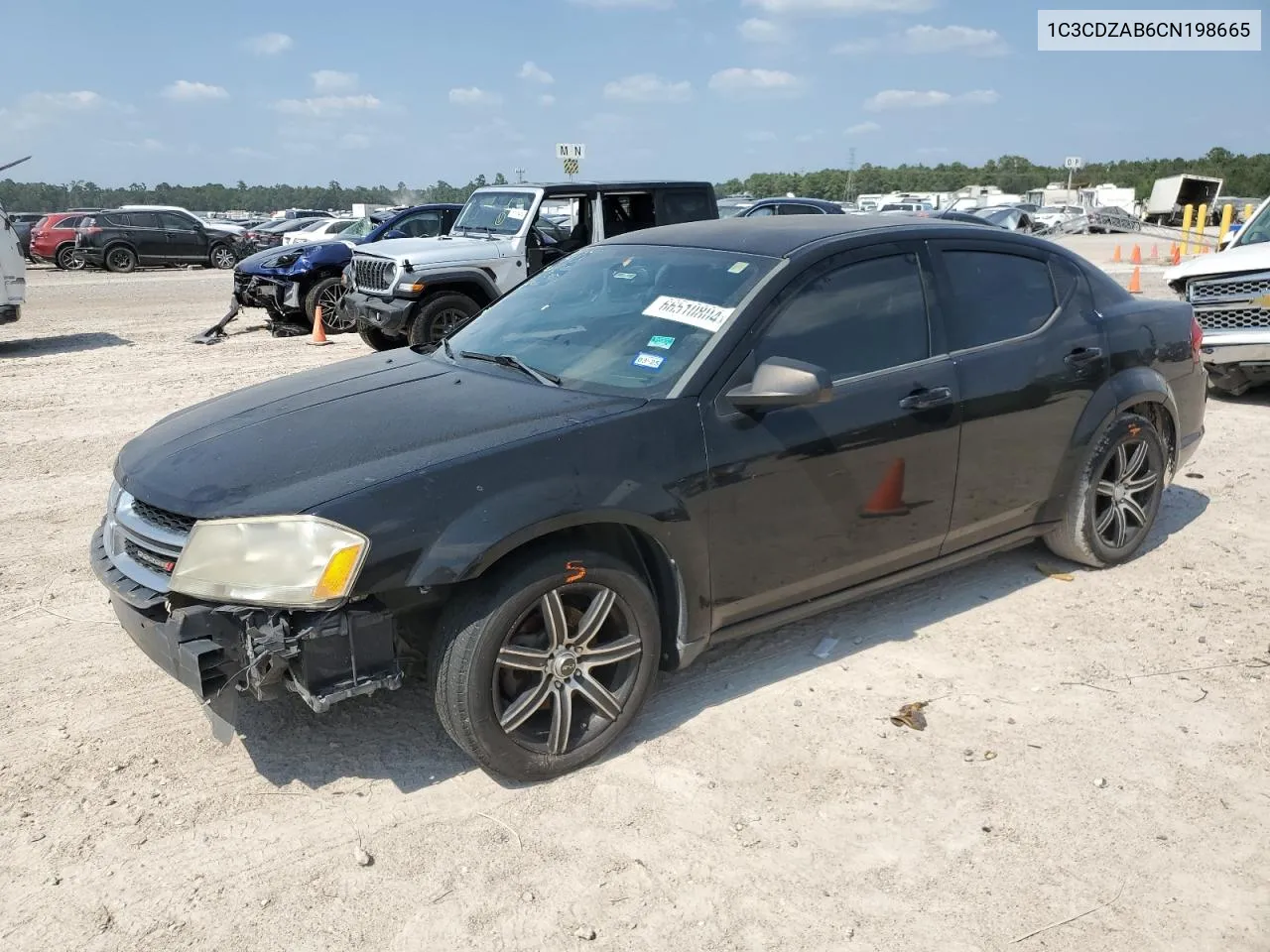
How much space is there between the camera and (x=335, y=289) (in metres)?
13.9

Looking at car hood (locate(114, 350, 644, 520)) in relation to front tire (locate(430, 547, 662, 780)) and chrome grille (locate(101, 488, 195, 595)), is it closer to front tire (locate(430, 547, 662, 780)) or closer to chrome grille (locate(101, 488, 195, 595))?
chrome grille (locate(101, 488, 195, 595))

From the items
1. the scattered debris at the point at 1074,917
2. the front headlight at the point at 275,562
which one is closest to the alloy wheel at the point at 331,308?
the front headlight at the point at 275,562

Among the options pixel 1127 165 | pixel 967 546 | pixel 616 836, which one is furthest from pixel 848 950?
pixel 1127 165

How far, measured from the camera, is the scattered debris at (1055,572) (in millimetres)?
5055

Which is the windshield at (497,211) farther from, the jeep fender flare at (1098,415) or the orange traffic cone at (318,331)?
the jeep fender flare at (1098,415)

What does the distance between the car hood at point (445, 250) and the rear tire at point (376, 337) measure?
0.82m

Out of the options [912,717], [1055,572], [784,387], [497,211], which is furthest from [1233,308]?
[497,211]

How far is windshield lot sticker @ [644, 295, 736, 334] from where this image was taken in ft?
12.2

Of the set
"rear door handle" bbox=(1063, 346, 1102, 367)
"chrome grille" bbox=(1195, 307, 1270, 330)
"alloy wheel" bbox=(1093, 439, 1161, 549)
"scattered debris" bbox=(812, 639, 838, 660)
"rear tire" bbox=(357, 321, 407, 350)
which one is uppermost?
"rear door handle" bbox=(1063, 346, 1102, 367)

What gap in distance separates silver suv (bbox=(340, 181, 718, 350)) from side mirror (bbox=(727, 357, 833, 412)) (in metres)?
7.95

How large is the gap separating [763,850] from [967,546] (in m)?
1.90

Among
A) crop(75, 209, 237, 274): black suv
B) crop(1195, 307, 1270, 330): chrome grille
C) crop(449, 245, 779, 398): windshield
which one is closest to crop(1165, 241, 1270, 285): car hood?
crop(1195, 307, 1270, 330): chrome grille

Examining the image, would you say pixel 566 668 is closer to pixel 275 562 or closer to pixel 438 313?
pixel 275 562

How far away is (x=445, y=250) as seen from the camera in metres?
11.4
